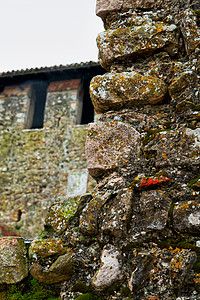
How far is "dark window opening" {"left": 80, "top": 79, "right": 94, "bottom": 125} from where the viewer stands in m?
10.8

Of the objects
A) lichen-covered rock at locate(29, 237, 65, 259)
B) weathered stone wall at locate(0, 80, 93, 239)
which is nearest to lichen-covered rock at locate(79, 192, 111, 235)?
lichen-covered rock at locate(29, 237, 65, 259)

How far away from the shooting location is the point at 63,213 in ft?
5.58

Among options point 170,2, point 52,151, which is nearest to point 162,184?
point 170,2

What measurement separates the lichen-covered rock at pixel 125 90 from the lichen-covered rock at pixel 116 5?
463mm

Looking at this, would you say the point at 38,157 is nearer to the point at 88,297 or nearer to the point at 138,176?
the point at 138,176

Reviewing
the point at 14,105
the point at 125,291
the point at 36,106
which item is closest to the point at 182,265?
the point at 125,291

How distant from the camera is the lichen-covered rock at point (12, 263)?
1599 millimetres

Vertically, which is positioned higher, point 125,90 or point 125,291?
point 125,90

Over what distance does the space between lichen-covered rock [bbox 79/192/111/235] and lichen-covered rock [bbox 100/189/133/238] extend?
0.04 metres

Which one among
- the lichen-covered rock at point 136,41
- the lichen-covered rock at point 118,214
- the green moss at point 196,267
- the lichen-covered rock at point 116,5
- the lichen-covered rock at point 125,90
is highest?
the lichen-covered rock at point 116,5

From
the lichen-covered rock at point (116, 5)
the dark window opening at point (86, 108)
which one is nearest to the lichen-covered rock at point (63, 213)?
the lichen-covered rock at point (116, 5)

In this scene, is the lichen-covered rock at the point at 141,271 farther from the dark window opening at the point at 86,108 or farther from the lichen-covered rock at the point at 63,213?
the dark window opening at the point at 86,108

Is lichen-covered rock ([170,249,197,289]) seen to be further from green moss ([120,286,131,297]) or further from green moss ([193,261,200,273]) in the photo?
green moss ([120,286,131,297])

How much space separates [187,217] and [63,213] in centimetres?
66
